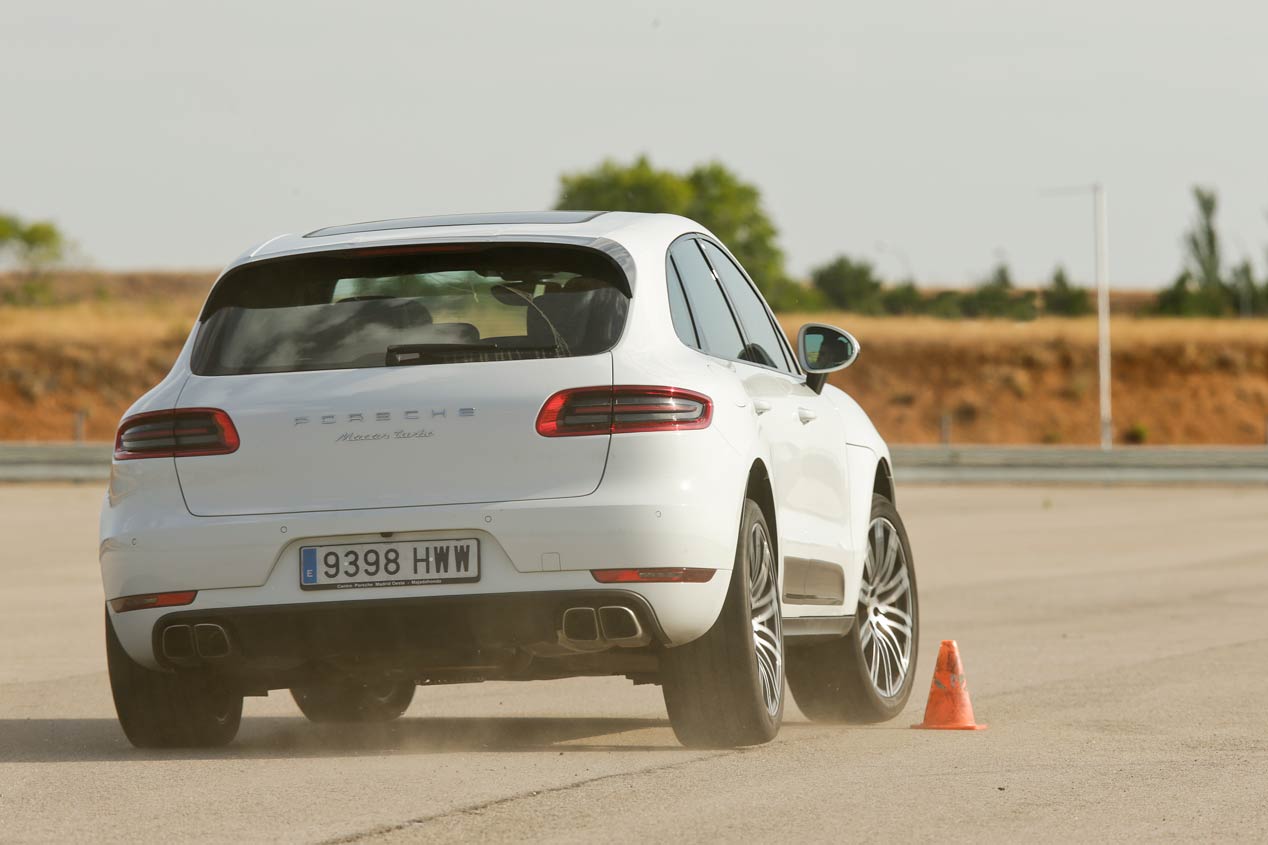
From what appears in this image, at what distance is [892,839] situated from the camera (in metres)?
5.54

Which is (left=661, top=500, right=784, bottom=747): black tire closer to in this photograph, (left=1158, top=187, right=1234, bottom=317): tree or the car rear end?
the car rear end

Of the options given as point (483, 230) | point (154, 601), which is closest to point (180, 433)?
point (154, 601)

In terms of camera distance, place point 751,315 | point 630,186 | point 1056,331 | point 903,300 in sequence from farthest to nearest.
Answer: point 630,186, point 903,300, point 1056,331, point 751,315

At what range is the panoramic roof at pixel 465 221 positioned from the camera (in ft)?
24.6

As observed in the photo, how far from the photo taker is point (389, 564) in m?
6.73

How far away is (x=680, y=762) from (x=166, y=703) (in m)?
1.81

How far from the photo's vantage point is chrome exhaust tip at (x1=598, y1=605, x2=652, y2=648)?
6660 mm

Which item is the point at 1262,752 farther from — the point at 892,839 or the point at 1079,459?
the point at 1079,459

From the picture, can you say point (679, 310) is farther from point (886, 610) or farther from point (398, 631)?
point (886, 610)

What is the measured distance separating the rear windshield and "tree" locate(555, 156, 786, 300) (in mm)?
102516

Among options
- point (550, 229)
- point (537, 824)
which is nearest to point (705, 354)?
point (550, 229)

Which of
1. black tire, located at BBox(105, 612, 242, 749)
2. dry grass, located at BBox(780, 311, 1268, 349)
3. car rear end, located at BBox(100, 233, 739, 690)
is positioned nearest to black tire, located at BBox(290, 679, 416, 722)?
black tire, located at BBox(105, 612, 242, 749)

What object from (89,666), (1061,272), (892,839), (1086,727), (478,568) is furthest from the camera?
(1061,272)

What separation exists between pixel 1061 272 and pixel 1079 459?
58.9 m
